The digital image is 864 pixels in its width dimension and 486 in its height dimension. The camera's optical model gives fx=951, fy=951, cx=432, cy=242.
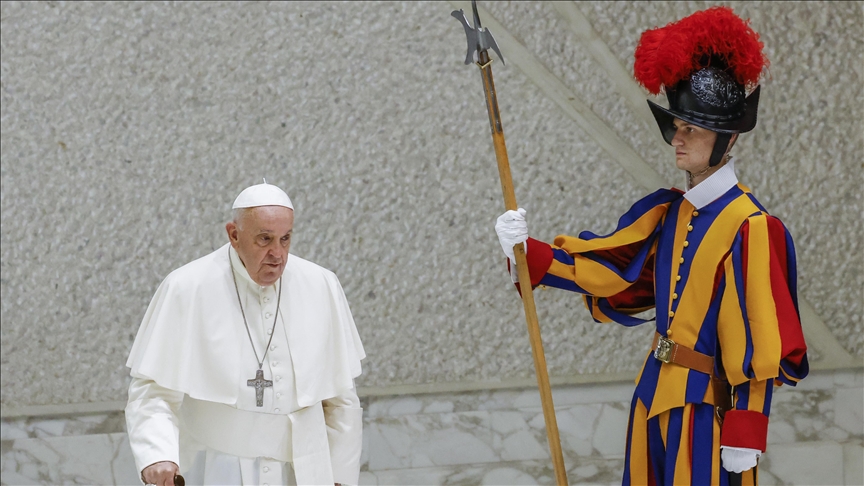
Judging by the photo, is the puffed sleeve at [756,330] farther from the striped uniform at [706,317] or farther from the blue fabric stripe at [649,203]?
the blue fabric stripe at [649,203]

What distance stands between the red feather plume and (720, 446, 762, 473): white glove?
3.38ft

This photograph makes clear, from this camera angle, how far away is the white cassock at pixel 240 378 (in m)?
2.60

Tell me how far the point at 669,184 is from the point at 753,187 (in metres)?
0.36

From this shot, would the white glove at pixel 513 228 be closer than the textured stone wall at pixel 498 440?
Result: Yes

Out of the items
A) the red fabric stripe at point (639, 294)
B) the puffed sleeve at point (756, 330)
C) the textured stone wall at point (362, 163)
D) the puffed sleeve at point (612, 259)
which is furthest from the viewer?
the textured stone wall at point (362, 163)

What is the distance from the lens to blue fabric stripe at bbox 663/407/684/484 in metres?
2.70

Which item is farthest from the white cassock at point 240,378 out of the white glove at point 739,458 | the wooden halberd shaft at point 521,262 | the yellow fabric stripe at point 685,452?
the white glove at point 739,458

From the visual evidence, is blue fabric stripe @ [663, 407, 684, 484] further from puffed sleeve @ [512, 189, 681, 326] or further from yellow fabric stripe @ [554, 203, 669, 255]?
yellow fabric stripe @ [554, 203, 669, 255]

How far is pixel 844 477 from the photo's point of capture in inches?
159

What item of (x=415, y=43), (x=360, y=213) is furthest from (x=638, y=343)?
(x=415, y=43)

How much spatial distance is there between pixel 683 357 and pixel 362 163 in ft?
5.74

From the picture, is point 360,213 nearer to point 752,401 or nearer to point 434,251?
point 434,251

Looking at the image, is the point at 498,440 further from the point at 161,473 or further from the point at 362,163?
the point at 161,473

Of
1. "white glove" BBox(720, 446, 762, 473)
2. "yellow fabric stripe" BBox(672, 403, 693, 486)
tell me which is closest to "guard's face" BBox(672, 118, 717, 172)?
"yellow fabric stripe" BBox(672, 403, 693, 486)
